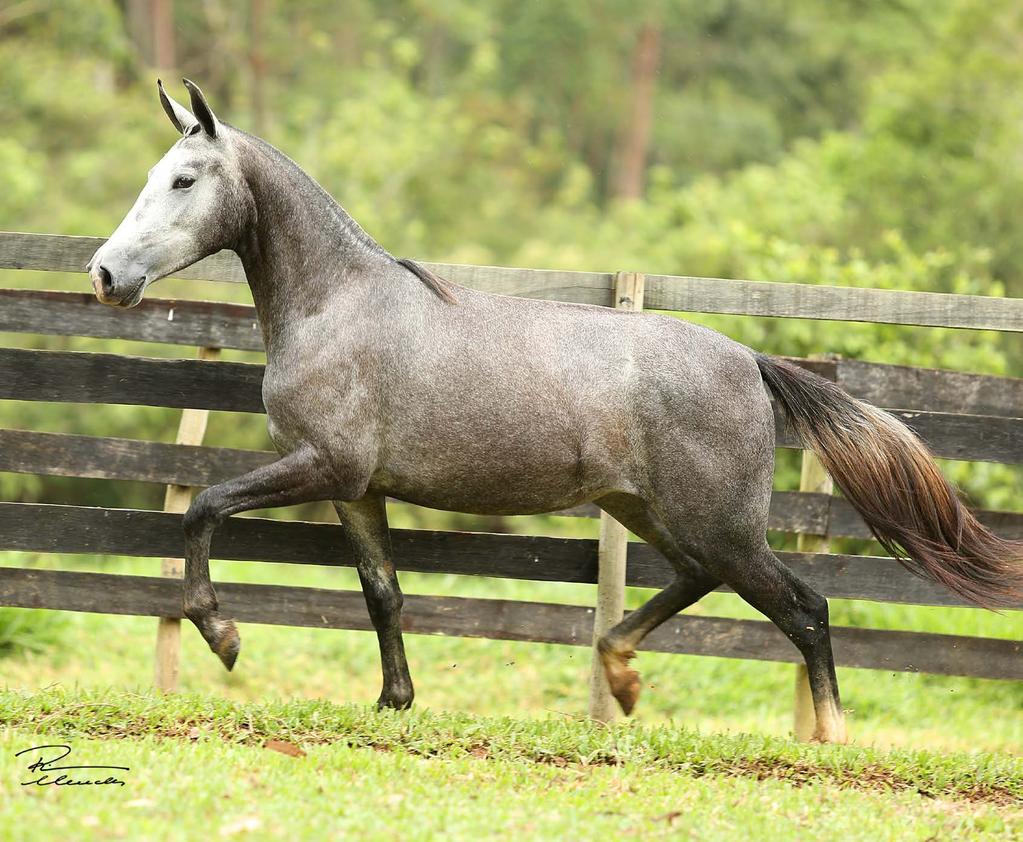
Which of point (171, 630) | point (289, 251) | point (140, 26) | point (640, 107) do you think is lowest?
point (171, 630)

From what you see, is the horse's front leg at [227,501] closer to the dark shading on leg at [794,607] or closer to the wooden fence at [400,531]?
the wooden fence at [400,531]

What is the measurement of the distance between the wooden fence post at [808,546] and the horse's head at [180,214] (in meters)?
3.09

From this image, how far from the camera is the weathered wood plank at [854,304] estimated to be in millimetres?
5801

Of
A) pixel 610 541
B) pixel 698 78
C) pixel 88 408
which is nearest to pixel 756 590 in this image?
pixel 610 541

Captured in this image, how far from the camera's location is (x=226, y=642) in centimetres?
495

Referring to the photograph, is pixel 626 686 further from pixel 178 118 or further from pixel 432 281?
pixel 178 118

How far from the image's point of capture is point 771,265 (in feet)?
32.0

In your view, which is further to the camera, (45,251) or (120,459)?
(120,459)

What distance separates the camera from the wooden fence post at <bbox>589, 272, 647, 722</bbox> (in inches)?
229

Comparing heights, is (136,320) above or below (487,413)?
above

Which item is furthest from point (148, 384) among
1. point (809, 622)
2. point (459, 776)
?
point (809, 622)

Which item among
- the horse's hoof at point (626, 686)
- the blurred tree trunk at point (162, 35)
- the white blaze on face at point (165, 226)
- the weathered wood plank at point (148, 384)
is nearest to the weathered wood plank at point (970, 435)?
the weathered wood plank at point (148, 384)
